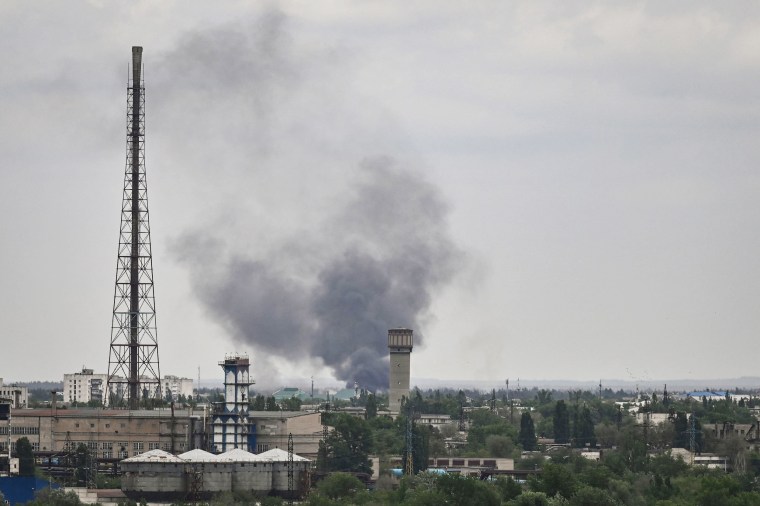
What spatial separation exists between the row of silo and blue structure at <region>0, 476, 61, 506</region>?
9276 millimetres

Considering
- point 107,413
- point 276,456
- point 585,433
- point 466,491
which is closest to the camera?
point 466,491

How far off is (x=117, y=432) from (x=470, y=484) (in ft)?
123

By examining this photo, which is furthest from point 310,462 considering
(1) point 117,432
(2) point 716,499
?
(2) point 716,499

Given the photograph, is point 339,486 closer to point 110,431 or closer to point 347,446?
point 110,431

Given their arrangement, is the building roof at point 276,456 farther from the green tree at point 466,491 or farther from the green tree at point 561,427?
the green tree at point 561,427

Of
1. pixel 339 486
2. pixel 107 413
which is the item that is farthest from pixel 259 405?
pixel 339 486

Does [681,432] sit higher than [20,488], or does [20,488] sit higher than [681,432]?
[681,432]

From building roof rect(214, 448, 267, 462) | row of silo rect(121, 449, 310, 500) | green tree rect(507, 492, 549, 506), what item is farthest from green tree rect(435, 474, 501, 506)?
building roof rect(214, 448, 267, 462)

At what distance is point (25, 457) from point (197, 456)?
1150 cm

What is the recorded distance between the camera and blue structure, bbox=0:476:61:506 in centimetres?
10456

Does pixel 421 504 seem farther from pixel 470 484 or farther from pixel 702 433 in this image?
pixel 702 433

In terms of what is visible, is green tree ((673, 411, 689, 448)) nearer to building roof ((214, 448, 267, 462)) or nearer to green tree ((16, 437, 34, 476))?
building roof ((214, 448, 267, 462))

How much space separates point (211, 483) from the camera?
11562 centimetres

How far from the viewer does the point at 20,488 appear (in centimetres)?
10569
